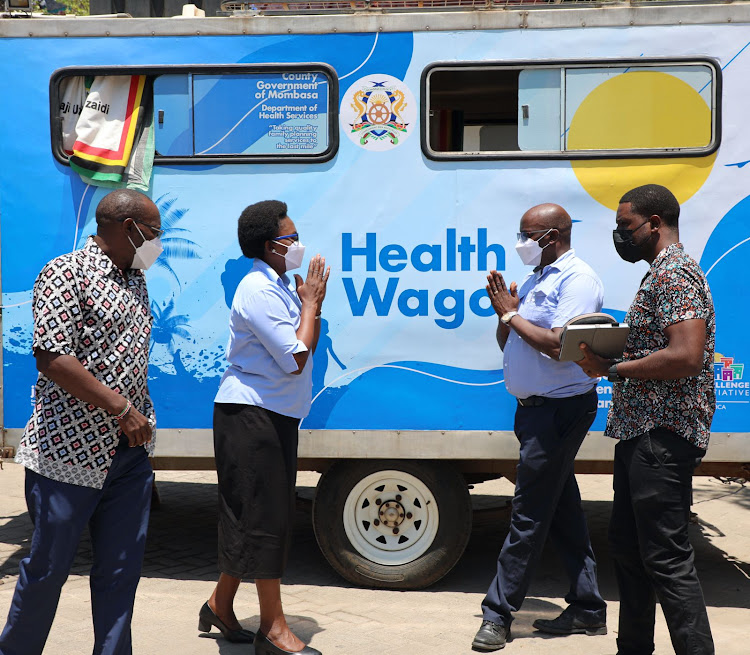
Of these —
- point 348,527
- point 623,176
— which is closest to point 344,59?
point 623,176

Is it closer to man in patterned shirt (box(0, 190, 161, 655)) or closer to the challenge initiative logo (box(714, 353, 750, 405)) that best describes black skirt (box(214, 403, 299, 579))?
man in patterned shirt (box(0, 190, 161, 655))

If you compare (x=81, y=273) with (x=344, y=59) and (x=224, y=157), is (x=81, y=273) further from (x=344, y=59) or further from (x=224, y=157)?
(x=344, y=59)

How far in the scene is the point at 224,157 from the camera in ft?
16.3

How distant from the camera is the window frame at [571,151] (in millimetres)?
4719

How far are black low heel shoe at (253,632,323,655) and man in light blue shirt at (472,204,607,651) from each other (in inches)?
31.6

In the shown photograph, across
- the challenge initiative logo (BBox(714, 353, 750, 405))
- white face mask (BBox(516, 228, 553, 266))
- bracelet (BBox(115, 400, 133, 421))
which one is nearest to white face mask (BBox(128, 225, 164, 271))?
bracelet (BBox(115, 400, 133, 421))

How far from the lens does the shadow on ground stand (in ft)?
17.0

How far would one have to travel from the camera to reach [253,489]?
3.94 m

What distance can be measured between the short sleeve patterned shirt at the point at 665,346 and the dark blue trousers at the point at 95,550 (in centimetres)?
192

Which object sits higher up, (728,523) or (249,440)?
(249,440)

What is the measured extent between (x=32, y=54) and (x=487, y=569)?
3.99 metres

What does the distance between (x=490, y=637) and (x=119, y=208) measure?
2.57 meters

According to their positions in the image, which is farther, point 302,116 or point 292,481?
point 302,116

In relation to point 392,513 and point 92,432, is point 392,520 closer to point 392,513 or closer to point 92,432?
point 392,513
